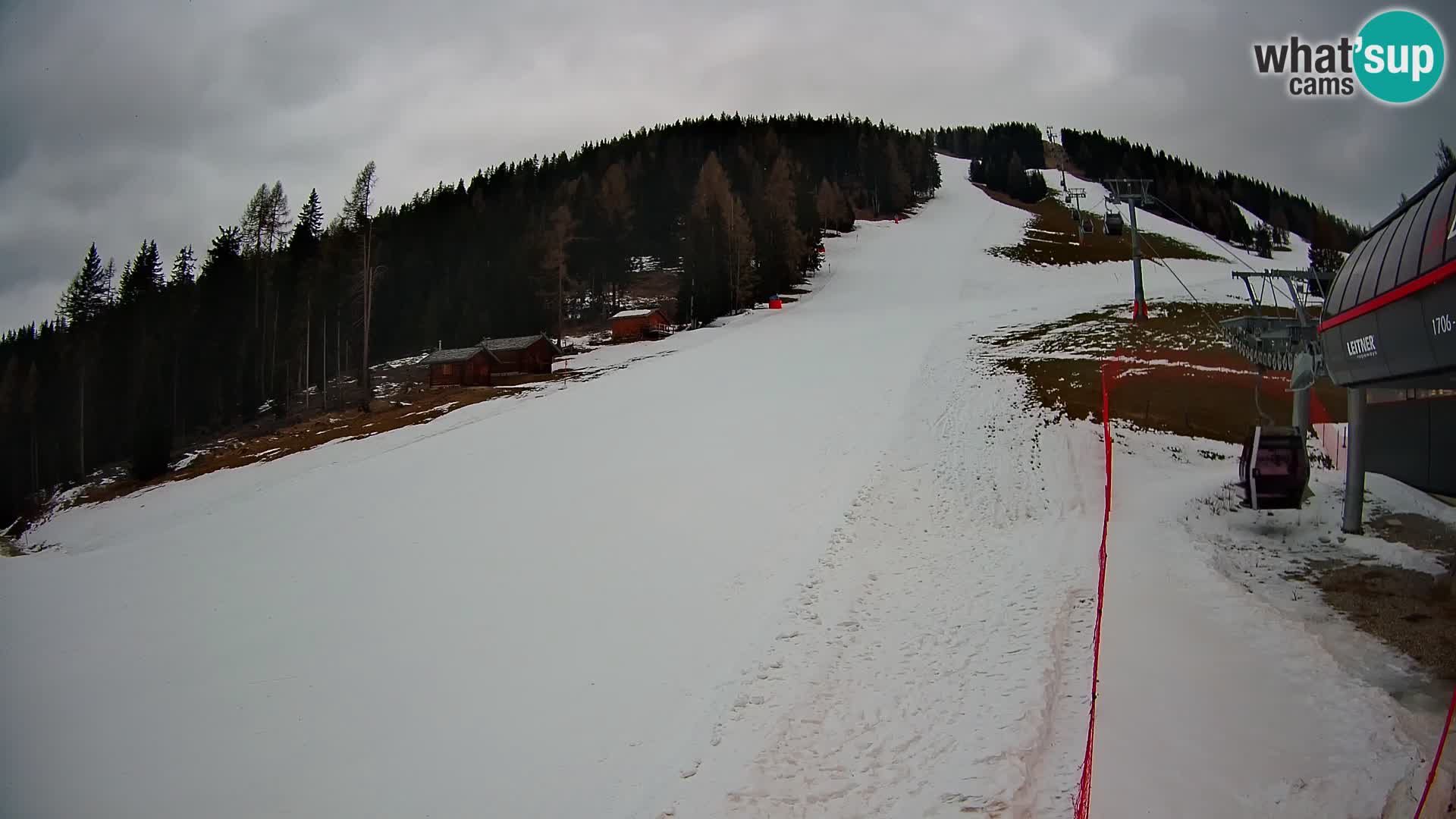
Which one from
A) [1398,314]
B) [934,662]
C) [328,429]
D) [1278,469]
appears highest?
[1398,314]

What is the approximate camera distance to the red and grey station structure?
680cm

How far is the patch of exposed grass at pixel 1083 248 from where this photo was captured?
A: 2918 inches

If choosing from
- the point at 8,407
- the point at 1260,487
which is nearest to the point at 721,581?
the point at 1260,487

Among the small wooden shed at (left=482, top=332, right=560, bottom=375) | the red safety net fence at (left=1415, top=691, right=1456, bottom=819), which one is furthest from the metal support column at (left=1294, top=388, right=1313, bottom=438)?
the small wooden shed at (left=482, top=332, right=560, bottom=375)

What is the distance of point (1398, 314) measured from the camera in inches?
303

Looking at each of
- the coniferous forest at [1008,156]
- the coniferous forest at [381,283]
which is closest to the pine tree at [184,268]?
the coniferous forest at [381,283]

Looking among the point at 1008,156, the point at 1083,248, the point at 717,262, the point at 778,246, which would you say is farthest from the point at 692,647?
the point at 1008,156

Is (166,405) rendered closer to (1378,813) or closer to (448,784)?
(448,784)

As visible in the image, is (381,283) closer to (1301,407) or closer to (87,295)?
(87,295)

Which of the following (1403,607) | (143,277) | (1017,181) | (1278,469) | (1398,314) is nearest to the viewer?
(1398,314)

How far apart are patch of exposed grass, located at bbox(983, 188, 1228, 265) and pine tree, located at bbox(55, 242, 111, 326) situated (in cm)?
6853

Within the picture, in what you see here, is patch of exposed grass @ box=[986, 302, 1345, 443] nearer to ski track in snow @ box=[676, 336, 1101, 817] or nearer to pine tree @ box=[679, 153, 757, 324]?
ski track in snow @ box=[676, 336, 1101, 817]

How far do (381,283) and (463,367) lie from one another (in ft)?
84.8

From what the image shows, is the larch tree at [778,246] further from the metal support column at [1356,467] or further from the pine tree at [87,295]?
the metal support column at [1356,467]
